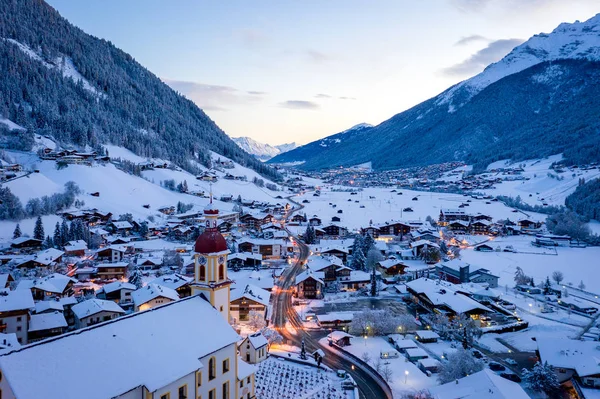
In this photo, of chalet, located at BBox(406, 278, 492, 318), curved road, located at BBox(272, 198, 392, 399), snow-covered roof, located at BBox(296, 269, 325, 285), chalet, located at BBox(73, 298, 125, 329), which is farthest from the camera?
snow-covered roof, located at BBox(296, 269, 325, 285)

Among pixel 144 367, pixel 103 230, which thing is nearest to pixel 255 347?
pixel 144 367

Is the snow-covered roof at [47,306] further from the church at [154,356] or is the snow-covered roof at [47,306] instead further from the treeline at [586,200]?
the treeline at [586,200]

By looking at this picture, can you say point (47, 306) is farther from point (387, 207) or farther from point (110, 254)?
point (387, 207)

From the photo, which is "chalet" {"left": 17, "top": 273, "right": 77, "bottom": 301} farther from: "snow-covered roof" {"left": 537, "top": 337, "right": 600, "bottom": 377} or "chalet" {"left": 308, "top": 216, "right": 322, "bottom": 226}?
"chalet" {"left": 308, "top": 216, "right": 322, "bottom": 226}

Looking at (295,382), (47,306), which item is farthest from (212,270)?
(47,306)

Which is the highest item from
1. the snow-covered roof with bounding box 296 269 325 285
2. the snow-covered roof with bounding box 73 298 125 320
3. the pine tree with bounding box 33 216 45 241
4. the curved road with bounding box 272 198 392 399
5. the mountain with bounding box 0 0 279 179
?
the mountain with bounding box 0 0 279 179

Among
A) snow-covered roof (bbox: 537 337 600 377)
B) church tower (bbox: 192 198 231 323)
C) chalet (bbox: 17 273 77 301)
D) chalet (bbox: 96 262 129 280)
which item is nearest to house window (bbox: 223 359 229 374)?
church tower (bbox: 192 198 231 323)
